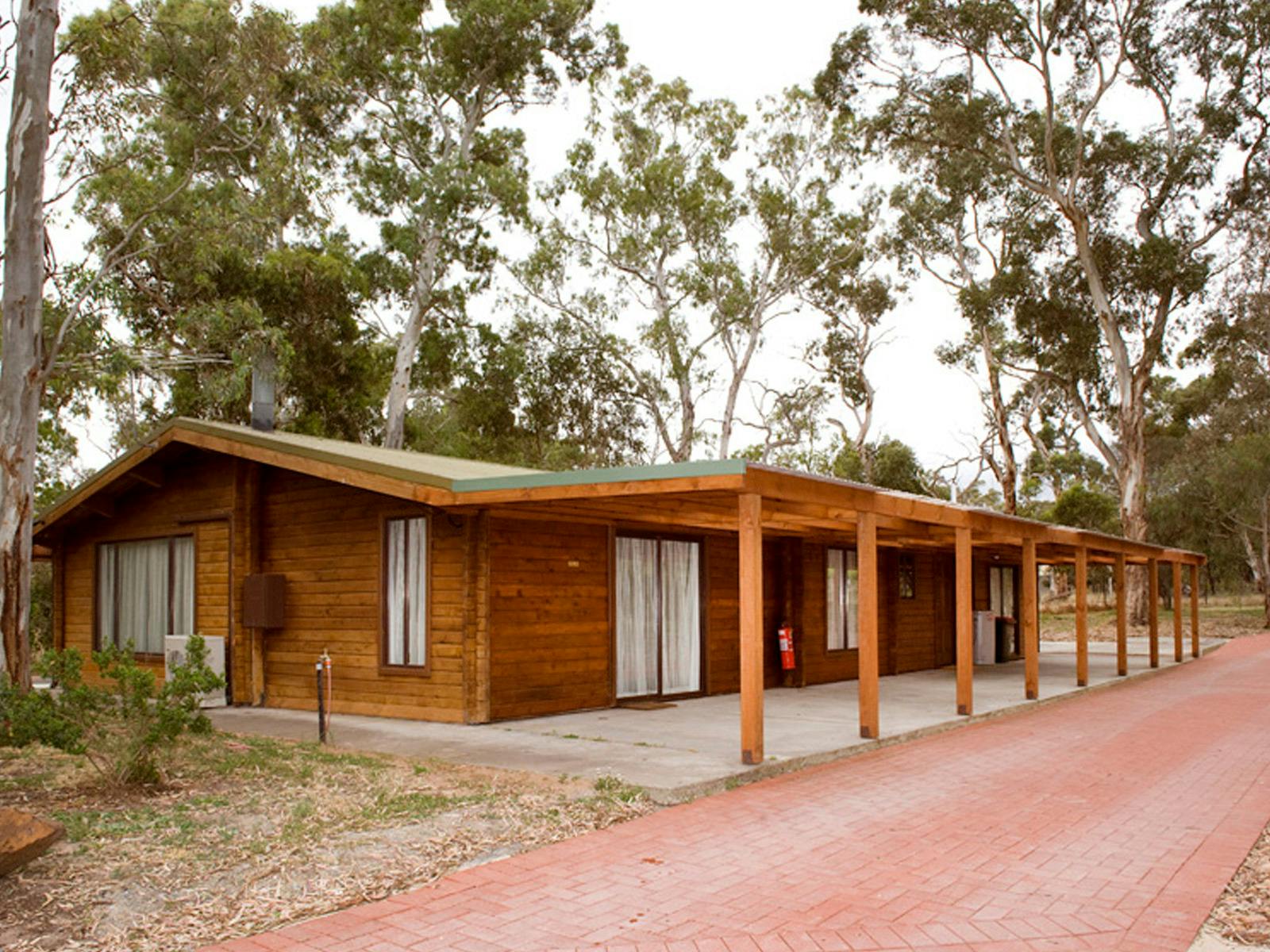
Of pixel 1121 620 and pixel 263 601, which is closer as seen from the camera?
pixel 263 601

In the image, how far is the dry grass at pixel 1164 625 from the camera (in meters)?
27.6

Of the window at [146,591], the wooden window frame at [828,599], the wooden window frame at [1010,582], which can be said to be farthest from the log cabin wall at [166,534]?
the wooden window frame at [1010,582]

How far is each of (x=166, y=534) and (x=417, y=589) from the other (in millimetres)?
4267

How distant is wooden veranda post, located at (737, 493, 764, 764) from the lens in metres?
7.65

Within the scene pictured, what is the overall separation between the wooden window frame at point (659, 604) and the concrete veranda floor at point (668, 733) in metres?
0.28

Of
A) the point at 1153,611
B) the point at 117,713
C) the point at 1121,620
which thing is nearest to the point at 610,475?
the point at 117,713

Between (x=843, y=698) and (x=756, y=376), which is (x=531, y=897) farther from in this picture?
(x=756, y=376)

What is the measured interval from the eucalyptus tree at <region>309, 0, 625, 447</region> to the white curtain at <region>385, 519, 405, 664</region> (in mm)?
14297

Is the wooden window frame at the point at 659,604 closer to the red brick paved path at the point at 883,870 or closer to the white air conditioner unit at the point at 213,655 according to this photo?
the red brick paved path at the point at 883,870

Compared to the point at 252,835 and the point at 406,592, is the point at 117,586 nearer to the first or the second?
the point at 406,592

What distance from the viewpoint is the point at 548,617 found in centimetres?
1074

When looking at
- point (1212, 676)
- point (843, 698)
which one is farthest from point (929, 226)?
point (843, 698)

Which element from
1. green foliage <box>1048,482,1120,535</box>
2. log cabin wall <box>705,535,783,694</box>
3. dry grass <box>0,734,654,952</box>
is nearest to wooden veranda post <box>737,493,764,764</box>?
dry grass <box>0,734,654,952</box>

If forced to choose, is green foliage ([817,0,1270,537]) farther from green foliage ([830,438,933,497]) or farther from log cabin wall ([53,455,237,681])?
log cabin wall ([53,455,237,681])
